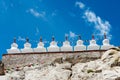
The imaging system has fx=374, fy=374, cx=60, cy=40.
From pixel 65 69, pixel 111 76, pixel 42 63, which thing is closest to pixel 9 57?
pixel 42 63

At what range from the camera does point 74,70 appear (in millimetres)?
36438

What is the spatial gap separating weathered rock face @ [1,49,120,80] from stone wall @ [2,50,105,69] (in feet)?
3.20

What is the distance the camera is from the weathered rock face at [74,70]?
112ft

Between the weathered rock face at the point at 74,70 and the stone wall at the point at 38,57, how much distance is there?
3.20 ft

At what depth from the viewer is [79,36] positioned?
42375 mm

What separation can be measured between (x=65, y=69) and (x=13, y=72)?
18.6ft

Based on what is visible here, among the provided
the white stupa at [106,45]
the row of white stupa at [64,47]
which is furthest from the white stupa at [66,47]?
the white stupa at [106,45]

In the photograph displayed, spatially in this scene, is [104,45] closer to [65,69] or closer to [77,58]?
[77,58]

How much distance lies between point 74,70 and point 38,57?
569 cm

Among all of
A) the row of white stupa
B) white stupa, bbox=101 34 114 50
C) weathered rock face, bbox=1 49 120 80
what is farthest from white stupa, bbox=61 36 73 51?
white stupa, bbox=101 34 114 50

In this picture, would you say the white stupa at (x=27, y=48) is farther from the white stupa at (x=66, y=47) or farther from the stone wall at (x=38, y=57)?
the white stupa at (x=66, y=47)

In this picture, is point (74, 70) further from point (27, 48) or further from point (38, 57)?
point (27, 48)

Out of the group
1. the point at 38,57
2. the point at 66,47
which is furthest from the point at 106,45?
the point at 38,57

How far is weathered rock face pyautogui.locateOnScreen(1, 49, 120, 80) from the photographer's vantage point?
112 feet
